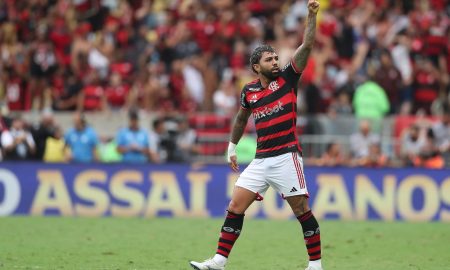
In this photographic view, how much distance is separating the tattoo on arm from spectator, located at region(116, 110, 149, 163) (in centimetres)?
931

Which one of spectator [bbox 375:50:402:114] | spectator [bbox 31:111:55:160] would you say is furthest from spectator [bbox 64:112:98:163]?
spectator [bbox 375:50:402:114]

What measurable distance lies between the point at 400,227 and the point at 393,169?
1952 millimetres

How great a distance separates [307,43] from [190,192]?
349 inches

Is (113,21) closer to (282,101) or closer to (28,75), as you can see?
(28,75)

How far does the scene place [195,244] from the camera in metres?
13.4

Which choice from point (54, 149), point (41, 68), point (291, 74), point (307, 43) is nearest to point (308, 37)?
point (307, 43)

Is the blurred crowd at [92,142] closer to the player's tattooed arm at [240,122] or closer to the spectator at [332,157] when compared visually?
the spectator at [332,157]

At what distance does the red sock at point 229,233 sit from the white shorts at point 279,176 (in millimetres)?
361

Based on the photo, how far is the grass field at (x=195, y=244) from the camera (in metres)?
11.2

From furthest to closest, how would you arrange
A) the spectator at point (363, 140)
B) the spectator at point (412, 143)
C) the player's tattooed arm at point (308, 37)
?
the spectator at point (363, 140) → the spectator at point (412, 143) → the player's tattooed arm at point (308, 37)

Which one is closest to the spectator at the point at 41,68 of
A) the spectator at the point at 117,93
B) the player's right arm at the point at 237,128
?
the spectator at the point at 117,93

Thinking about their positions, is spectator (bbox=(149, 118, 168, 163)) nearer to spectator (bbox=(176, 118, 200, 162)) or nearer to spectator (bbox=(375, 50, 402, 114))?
spectator (bbox=(176, 118, 200, 162))

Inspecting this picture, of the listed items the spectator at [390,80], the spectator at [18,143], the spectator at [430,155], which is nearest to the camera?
the spectator at [18,143]

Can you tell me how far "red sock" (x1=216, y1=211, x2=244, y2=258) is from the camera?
10125 mm
